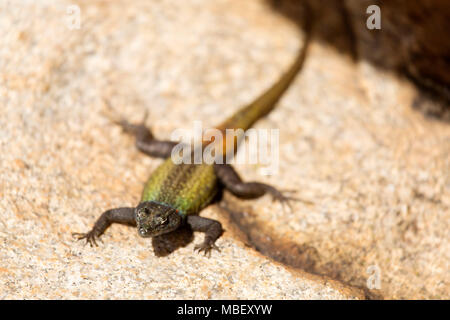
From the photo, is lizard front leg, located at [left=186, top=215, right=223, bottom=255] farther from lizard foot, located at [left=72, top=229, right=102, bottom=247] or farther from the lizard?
lizard foot, located at [left=72, top=229, right=102, bottom=247]

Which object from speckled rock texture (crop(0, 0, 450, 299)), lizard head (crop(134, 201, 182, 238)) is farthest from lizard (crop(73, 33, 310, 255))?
speckled rock texture (crop(0, 0, 450, 299))

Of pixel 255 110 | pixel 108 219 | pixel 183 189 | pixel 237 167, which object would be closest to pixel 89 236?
pixel 108 219

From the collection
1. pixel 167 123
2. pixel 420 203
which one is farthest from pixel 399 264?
pixel 167 123

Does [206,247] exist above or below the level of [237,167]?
below

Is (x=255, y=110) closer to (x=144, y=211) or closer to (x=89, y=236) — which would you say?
(x=144, y=211)

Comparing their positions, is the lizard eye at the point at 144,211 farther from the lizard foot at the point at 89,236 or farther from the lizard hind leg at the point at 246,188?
the lizard hind leg at the point at 246,188
